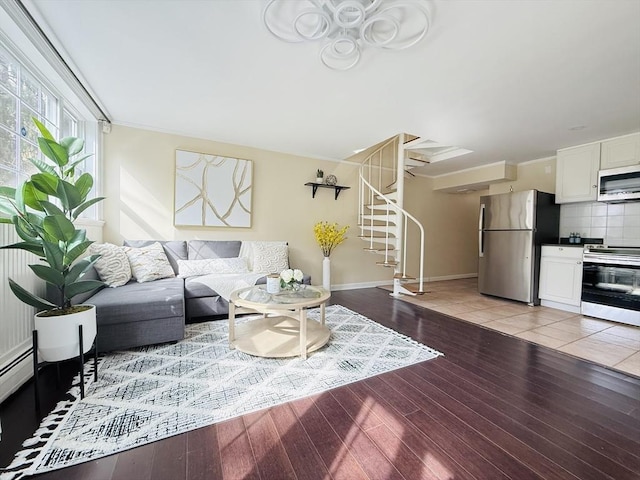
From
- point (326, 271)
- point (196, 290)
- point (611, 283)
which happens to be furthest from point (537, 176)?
point (196, 290)

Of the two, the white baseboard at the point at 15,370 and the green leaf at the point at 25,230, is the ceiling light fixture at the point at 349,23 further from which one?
the white baseboard at the point at 15,370

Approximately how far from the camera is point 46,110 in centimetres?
247

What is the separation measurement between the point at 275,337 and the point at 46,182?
1935 millimetres

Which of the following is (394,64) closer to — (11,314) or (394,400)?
(394,400)

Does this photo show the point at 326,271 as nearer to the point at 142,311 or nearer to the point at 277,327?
the point at 277,327

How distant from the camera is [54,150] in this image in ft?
5.41

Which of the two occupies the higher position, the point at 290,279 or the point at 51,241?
the point at 51,241

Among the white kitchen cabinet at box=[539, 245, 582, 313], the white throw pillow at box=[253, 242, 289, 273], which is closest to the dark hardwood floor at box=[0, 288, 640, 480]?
the white kitchen cabinet at box=[539, 245, 582, 313]

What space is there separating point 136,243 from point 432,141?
425 cm

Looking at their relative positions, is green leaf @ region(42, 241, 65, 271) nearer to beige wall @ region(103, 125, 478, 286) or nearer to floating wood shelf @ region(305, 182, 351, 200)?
beige wall @ region(103, 125, 478, 286)

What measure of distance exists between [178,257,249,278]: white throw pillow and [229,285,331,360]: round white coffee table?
35.5 inches

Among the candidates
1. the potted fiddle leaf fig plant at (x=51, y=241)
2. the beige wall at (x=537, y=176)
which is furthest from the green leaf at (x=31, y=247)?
the beige wall at (x=537, y=176)

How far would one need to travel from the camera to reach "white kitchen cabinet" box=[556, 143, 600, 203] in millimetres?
3717

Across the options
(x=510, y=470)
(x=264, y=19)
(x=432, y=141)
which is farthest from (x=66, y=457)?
(x=432, y=141)
